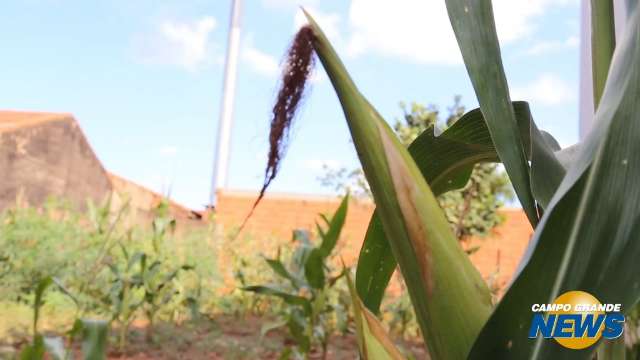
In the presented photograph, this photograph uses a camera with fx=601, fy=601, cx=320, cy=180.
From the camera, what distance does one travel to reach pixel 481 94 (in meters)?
0.45

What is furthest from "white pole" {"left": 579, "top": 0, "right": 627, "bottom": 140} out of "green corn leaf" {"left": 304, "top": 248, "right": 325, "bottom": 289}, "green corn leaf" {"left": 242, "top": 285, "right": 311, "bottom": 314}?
"green corn leaf" {"left": 242, "top": 285, "right": 311, "bottom": 314}

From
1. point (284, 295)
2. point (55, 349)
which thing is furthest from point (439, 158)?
point (284, 295)

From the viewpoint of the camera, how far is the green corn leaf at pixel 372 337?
398mm

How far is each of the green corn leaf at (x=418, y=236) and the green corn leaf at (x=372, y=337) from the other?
3 cm

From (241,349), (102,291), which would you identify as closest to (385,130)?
(241,349)

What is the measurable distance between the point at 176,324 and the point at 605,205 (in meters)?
3.81

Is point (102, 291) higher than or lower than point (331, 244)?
lower

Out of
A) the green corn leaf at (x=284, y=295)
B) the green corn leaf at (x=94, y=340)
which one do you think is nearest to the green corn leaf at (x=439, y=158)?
the green corn leaf at (x=94, y=340)

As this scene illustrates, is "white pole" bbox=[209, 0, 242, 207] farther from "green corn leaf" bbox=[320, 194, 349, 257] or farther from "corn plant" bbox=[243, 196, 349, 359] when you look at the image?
"green corn leaf" bbox=[320, 194, 349, 257]

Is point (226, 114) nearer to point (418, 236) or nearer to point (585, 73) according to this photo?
point (585, 73)

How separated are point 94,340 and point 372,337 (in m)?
0.94

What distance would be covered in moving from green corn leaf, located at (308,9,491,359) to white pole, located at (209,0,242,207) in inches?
264

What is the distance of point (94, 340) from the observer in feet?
3.87

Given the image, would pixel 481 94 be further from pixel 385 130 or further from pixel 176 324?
pixel 176 324
